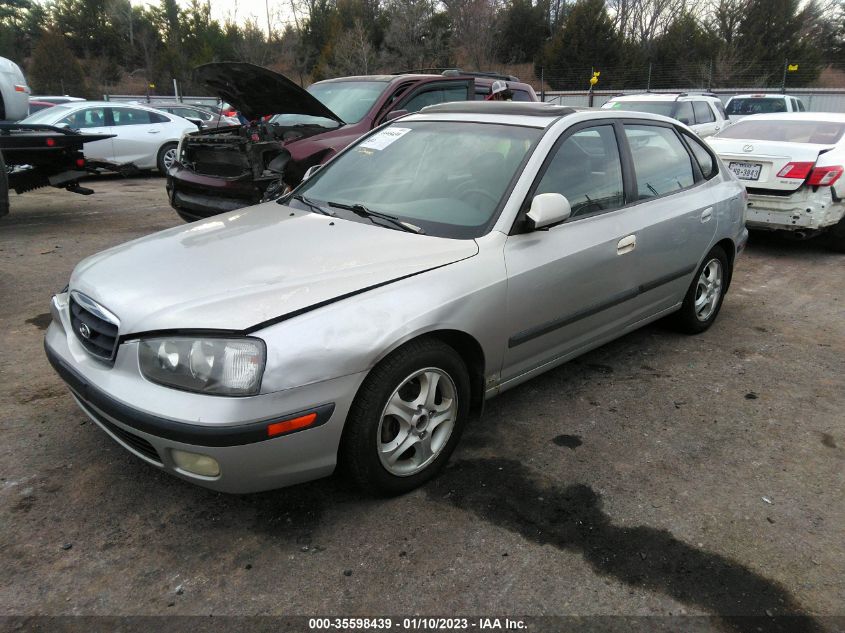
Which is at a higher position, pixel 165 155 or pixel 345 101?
pixel 345 101

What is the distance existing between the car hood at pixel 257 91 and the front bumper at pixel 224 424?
380cm

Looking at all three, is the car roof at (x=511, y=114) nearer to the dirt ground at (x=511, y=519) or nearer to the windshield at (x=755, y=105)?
the dirt ground at (x=511, y=519)

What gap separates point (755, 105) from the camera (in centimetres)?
1600

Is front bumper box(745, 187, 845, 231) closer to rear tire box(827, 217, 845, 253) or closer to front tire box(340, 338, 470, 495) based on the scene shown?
rear tire box(827, 217, 845, 253)

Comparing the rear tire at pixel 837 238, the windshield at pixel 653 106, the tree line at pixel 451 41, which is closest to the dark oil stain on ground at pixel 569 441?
the rear tire at pixel 837 238

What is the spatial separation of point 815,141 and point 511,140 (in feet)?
17.5

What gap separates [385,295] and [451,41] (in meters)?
34.8

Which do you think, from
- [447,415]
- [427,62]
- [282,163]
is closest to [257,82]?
[282,163]

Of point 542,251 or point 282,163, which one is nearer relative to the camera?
point 542,251

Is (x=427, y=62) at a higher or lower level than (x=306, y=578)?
higher

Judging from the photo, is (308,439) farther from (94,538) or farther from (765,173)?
(765,173)

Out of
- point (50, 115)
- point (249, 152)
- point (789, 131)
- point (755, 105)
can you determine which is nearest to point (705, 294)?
point (789, 131)

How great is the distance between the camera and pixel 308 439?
2.37 meters

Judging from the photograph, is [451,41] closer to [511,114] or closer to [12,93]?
[12,93]
